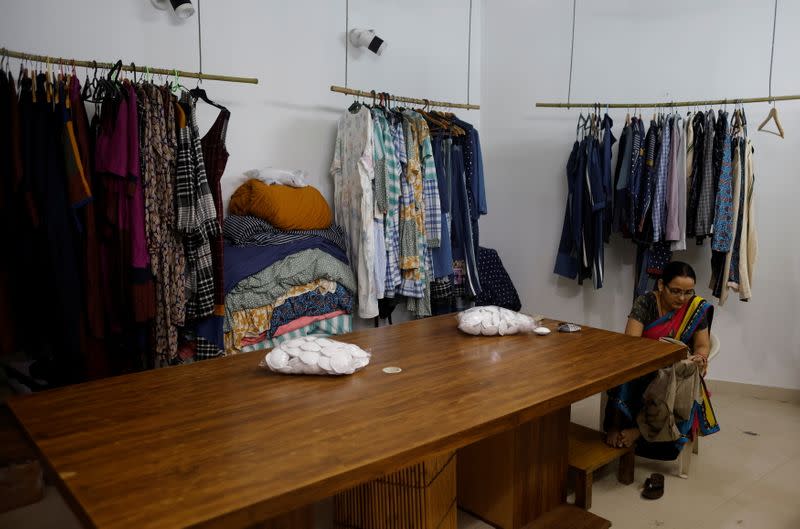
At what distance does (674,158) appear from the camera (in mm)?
3490

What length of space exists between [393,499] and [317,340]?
566mm

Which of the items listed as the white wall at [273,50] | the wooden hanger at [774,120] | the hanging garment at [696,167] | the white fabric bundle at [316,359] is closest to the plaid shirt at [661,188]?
the hanging garment at [696,167]

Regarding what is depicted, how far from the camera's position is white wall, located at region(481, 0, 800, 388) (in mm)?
3555

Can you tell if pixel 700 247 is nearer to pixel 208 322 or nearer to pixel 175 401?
pixel 208 322

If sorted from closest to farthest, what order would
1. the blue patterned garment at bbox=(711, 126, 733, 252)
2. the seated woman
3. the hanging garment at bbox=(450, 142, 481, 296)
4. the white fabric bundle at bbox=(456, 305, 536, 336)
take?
the white fabric bundle at bbox=(456, 305, 536, 336) < the seated woman < the blue patterned garment at bbox=(711, 126, 733, 252) < the hanging garment at bbox=(450, 142, 481, 296)

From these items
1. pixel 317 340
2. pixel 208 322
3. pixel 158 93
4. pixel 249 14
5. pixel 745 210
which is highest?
pixel 249 14

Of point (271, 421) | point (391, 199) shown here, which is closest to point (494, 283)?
point (391, 199)

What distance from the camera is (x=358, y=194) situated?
3471mm

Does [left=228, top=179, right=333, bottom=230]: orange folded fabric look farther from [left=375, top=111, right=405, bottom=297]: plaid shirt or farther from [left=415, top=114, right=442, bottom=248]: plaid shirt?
[left=415, top=114, right=442, bottom=248]: plaid shirt

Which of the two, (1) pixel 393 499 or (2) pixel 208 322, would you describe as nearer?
(1) pixel 393 499

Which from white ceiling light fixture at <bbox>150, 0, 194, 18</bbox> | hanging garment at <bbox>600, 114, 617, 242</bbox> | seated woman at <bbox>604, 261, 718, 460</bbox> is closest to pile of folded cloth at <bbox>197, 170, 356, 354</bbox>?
white ceiling light fixture at <bbox>150, 0, 194, 18</bbox>

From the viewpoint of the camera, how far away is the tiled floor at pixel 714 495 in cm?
225

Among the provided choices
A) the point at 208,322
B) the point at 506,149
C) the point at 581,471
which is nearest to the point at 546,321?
the point at 581,471

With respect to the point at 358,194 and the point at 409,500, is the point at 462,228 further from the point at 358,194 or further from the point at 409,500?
the point at 409,500
